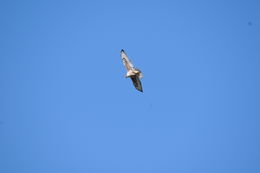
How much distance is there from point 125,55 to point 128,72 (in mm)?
1400

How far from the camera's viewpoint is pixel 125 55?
79.2 m

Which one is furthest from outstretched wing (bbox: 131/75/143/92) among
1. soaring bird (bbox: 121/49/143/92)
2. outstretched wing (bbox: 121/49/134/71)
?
outstretched wing (bbox: 121/49/134/71)

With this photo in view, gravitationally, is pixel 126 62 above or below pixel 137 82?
above

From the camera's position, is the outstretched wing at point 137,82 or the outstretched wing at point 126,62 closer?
the outstretched wing at point 126,62

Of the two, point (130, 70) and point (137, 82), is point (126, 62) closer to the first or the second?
point (130, 70)

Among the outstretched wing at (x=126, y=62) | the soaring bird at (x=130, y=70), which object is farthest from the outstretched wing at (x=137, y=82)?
the outstretched wing at (x=126, y=62)

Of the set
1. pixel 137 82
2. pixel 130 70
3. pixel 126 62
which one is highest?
pixel 126 62

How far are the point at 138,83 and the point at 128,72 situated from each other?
1.78 meters

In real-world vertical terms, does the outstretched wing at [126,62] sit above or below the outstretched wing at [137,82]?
above

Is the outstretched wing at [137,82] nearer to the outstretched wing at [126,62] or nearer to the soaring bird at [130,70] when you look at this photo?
the soaring bird at [130,70]

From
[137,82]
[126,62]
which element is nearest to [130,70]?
[126,62]

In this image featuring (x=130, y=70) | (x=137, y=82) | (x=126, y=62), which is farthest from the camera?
(x=137, y=82)

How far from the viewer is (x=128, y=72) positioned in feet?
261

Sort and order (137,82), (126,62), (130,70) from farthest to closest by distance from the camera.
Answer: (137,82) → (130,70) → (126,62)
